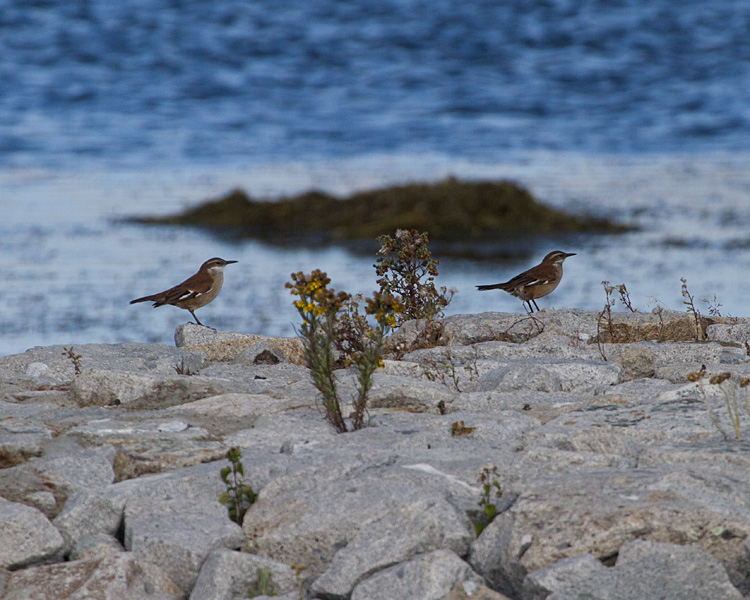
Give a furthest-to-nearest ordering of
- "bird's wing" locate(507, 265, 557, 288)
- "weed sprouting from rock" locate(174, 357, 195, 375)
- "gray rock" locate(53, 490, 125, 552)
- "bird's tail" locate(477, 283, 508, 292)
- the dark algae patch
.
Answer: the dark algae patch → "bird's tail" locate(477, 283, 508, 292) → "bird's wing" locate(507, 265, 557, 288) → "weed sprouting from rock" locate(174, 357, 195, 375) → "gray rock" locate(53, 490, 125, 552)

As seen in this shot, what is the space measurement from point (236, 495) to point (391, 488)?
0.69m

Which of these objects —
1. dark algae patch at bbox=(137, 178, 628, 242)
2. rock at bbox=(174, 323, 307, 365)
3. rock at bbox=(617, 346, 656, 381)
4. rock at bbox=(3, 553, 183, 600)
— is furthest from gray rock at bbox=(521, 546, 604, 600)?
dark algae patch at bbox=(137, 178, 628, 242)

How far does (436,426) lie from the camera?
Answer: 4.67 meters

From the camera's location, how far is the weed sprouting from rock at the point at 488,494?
3.65m

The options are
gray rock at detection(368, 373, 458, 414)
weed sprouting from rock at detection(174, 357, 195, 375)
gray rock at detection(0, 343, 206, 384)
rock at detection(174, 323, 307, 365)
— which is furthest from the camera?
rock at detection(174, 323, 307, 365)

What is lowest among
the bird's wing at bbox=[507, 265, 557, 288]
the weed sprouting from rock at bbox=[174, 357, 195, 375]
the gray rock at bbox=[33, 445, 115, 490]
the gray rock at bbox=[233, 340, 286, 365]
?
the gray rock at bbox=[33, 445, 115, 490]

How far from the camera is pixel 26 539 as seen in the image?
147 inches

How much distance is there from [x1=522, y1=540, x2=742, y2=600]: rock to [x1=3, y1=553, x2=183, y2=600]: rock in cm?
150

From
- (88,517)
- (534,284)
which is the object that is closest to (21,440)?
(88,517)

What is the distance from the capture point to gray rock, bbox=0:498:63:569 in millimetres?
3705

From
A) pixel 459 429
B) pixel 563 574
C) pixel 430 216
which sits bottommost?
pixel 563 574

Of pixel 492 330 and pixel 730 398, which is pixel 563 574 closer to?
pixel 730 398

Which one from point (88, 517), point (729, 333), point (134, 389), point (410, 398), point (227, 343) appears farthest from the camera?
point (729, 333)

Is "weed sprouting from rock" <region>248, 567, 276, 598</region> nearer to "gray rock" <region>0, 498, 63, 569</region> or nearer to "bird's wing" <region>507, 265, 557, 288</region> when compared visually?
"gray rock" <region>0, 498, 63, 569</region>
